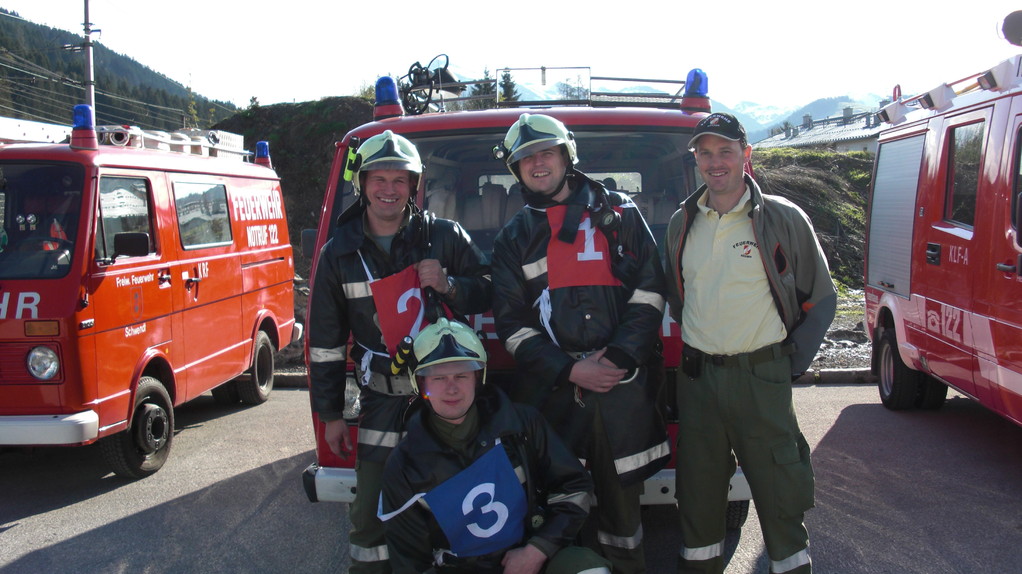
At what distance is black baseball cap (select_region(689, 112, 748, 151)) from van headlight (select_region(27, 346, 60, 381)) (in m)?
4.07

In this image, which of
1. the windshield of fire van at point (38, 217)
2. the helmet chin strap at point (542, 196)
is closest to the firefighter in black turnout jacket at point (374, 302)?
the helmet chin strap at point (542, 196)

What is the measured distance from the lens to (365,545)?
3.11 m

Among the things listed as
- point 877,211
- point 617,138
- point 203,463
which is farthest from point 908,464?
point 203,463

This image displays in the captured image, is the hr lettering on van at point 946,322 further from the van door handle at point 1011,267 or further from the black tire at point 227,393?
the black tire at point 227,393

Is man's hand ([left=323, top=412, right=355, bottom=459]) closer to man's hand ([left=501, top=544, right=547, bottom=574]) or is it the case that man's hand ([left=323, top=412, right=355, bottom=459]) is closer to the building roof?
man's hand ([left=501, top=544, right=547, bottom=574])

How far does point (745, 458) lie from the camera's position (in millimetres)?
3006

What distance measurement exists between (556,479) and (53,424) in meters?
3.49

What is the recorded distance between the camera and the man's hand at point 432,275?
3.00 m

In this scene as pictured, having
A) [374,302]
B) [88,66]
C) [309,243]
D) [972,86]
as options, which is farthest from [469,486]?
[88,66]

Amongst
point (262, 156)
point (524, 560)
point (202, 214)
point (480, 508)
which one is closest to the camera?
point (524, 560)

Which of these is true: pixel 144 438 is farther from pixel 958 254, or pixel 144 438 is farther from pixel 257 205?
pixel 958 254

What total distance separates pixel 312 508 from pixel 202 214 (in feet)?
10.2

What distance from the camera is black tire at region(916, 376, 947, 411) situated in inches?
254

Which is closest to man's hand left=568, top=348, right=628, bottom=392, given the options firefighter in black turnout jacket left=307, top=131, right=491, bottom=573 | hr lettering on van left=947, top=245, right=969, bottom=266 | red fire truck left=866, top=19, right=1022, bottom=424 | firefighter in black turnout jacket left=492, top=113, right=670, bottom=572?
firefighter in black turnout jacket left=492, top=113, right=670, bottom=572
